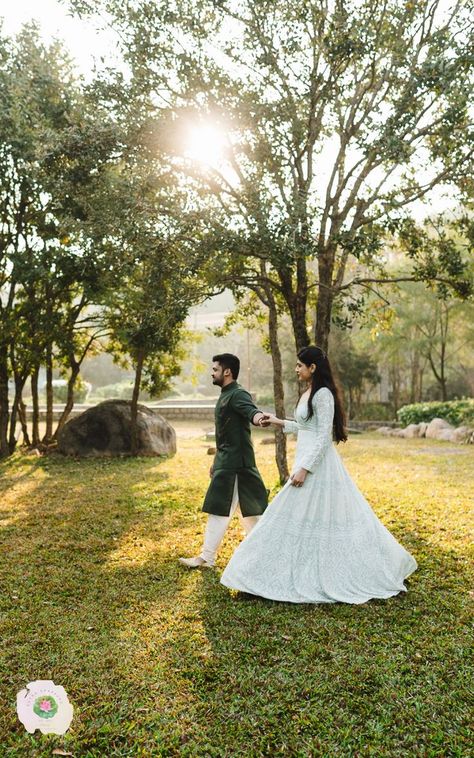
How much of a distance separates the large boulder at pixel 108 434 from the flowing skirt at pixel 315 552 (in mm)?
10485

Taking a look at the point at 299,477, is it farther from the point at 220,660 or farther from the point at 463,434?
the point at 463,434

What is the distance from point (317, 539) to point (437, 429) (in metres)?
17.2

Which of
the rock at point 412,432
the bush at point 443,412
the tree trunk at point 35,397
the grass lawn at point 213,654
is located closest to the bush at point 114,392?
the bush at point 443,412

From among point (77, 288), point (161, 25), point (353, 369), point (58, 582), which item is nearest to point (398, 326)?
point (353, 369)

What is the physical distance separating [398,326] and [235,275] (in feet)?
66.4

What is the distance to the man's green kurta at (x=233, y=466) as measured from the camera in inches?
231

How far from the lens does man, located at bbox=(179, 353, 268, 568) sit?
5.87 m

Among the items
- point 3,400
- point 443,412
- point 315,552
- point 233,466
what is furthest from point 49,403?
point 443,412

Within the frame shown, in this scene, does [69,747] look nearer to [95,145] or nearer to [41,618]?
[41,618]

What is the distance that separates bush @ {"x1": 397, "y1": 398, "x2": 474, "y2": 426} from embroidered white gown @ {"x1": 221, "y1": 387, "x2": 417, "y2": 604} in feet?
57.5

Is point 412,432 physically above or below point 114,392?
below

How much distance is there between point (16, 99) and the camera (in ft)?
31.0

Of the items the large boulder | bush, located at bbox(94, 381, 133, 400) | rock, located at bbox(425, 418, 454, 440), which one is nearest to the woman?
the large boulder

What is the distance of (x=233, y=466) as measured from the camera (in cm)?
592
